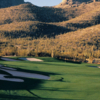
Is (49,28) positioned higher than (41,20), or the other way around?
(41,20)

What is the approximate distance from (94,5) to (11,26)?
1721 inches

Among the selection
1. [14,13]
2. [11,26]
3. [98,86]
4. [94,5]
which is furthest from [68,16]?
[98,86]

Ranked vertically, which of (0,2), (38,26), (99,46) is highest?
(0,2)

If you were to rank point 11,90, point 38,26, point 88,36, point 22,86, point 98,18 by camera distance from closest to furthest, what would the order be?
point 11,90 → point 22,86 → point 88,36 → point 38,26 → point 98,18

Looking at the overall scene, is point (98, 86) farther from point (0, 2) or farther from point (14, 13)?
point (0, 2)

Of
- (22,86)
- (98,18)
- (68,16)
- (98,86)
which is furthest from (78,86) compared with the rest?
(68,16)

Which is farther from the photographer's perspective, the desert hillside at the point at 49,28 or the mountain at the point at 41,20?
the mountain at the point at 41,20

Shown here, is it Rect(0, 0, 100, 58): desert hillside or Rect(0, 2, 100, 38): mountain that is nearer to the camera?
Rect(0, 0, 100, 58): desert hillside

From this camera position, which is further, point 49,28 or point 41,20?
point 41,20

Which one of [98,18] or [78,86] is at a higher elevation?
[98,18]

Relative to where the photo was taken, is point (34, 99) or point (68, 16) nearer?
point (34, 99)

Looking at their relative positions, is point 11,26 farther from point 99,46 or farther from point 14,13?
point 99,46

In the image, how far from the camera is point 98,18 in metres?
67.6

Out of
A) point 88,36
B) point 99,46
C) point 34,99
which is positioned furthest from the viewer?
point 88,36
